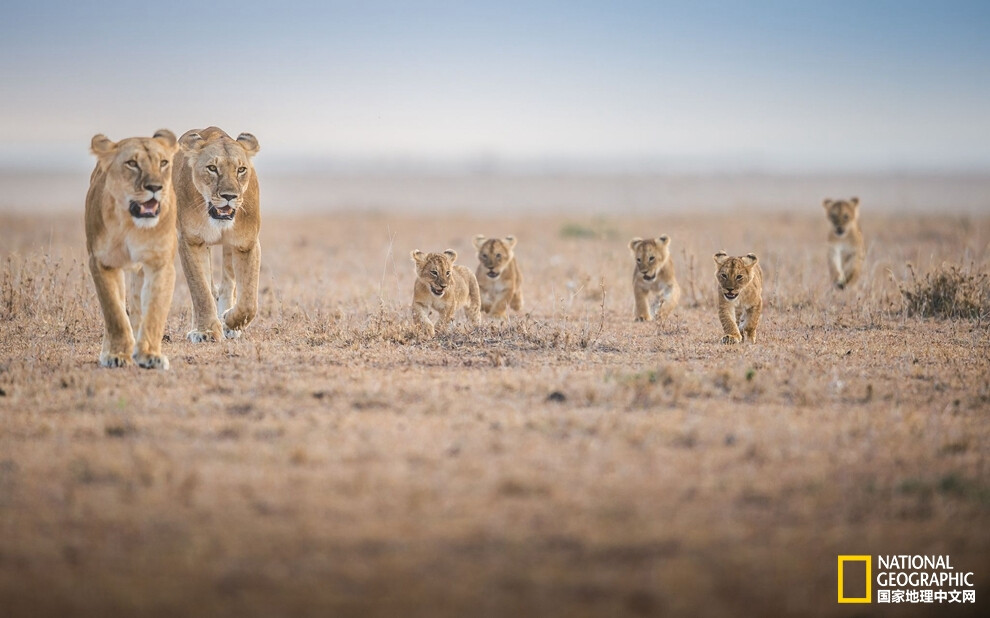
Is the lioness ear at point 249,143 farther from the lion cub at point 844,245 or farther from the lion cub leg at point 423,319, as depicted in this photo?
the lion cub at point 844,245

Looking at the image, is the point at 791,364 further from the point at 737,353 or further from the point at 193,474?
the point at 193,474

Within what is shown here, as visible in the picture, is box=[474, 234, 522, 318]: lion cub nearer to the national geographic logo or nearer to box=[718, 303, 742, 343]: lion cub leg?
box=[718, 303, 742, 343]: lion cub leg

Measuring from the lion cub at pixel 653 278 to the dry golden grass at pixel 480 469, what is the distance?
4.53ft

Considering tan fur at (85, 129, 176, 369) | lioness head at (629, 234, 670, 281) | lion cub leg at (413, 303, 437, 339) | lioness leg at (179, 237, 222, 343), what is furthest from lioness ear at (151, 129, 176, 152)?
lioness head at (629, 234, 670, 281)

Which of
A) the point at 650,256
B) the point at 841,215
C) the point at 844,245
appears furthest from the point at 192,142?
the point at 841,215

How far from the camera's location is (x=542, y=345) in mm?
9688

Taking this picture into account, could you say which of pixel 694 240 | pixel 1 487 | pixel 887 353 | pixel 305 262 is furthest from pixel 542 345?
pixel 694 240

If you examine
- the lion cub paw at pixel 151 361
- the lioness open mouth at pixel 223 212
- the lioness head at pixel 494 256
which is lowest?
the lion cub paw at pixel 151 361

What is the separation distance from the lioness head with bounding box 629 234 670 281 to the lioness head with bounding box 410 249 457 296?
2.60 m

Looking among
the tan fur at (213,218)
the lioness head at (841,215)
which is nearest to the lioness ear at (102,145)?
the tan fur at (213,218)

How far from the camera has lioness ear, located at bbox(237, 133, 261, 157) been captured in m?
9.98

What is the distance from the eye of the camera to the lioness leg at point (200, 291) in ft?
31.8

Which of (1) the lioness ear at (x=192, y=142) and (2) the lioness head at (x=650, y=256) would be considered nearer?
(1) the lioness ear at (x=192, y=142)

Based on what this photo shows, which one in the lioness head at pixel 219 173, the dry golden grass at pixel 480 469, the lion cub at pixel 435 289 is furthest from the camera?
the lion cub at pixel 435 289
